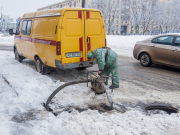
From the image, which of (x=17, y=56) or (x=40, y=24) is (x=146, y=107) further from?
(x=17, y=56)

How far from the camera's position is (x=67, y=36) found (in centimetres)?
634

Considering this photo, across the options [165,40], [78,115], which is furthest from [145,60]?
[78,115]

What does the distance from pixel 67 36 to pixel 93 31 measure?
1039 millimetres

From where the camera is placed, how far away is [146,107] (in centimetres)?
463

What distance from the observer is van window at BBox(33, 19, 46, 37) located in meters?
7.12

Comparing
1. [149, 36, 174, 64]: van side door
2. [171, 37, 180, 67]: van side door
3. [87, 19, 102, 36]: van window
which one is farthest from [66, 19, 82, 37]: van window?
[171, 37, 180, 67]: van side door

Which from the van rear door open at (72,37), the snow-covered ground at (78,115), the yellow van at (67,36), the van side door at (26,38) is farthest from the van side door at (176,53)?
the van side door at (26,38)

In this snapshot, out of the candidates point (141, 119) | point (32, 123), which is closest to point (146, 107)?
point (141, 119)

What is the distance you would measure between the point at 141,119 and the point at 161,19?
56.1m

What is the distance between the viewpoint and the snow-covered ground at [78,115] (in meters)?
3.51

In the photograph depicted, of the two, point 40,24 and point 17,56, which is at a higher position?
point 40,24

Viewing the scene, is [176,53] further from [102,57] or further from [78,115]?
[78,115]

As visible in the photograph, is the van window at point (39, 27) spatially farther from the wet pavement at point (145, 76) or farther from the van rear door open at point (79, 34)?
the wet pavement at point (145, 76)

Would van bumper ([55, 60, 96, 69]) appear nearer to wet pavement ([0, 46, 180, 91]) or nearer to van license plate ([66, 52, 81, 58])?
van license plate ([66, 52, 81, 58])
